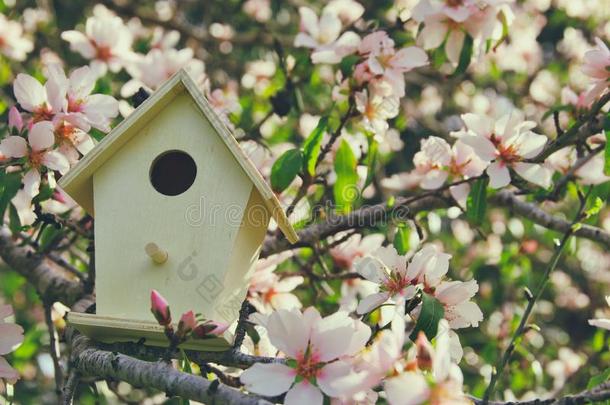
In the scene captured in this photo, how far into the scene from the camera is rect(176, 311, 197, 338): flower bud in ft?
6.00

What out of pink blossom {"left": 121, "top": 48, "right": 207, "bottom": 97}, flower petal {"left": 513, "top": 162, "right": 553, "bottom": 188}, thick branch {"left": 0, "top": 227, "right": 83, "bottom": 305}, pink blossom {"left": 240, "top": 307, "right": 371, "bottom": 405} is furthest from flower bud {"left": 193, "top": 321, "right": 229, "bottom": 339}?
pink blossom {"left": 121, "top": 48, "right": 207, "bottom": 97}

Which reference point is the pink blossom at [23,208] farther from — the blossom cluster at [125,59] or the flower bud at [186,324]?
the flower bud at [186,324]

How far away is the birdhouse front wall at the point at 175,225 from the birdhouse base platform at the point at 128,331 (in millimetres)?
49

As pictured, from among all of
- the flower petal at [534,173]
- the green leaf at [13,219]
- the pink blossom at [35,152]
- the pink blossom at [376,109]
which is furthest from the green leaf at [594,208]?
the green leaf at [13,219]

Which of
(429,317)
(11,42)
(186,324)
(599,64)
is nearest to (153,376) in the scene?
(186,324)

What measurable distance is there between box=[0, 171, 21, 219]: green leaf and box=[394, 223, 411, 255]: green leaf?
125cm

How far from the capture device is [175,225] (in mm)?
2076

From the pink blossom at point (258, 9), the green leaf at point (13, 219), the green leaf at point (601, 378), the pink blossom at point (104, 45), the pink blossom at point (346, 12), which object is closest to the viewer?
the green leaf at point (601, 378)

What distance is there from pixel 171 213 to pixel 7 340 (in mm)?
577

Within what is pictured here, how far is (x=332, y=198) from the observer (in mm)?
3084

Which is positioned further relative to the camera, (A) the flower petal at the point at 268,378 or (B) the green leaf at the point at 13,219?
(B) the green leaf at the point at 13,219

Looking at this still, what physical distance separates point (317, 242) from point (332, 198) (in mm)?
339

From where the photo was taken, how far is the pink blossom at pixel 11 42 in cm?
388

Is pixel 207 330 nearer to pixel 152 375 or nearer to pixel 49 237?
pixel 152 375
